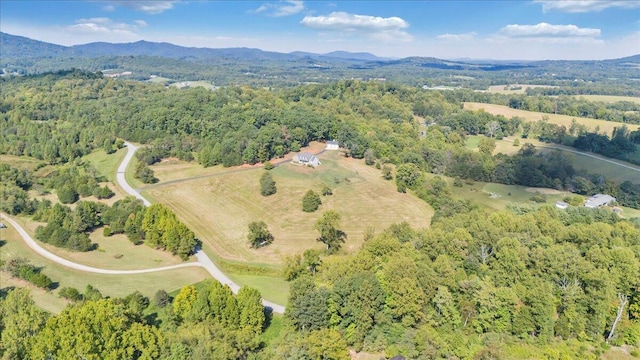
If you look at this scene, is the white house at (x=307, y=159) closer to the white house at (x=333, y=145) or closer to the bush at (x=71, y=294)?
the white house at (x=333, y=145)

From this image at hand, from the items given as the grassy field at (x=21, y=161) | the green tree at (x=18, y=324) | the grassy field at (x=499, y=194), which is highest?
the green tree at (x=18, y=324)

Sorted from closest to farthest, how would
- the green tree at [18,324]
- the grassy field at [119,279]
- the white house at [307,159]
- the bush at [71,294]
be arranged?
the green tree at [18,324] → the bush at [71,294] → the grassy field at [119,279] → the white house at [307,159]

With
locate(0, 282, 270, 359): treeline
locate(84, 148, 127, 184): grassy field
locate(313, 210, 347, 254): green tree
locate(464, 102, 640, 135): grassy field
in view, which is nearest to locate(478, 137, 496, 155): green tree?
locate(464, 102, 640, 135): grassy field

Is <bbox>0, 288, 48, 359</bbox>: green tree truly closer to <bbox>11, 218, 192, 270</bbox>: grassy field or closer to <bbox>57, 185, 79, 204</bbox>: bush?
<bbox>11, 218, 192, 270</bbox>: grassy field

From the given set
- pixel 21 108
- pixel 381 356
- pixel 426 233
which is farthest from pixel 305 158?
pixel 21 108

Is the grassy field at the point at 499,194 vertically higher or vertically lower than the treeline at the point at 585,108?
lower

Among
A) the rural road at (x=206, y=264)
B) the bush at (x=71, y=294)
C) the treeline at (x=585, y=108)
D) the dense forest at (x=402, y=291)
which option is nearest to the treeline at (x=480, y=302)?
the dense forest at (x=402, y=291)
